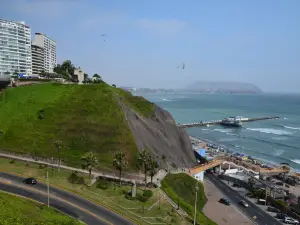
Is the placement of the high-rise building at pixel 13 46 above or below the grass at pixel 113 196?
above

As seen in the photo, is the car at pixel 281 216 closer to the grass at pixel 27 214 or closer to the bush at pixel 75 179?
the bush at pixel 75 179

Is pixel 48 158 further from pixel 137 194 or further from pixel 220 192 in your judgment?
pixel 220 192

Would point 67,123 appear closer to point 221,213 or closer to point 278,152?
point 221,213

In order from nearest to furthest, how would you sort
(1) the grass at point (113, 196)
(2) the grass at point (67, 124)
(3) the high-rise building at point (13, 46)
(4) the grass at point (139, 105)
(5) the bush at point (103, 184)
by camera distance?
(1) the grass at point (113, 196) → (5) the bush at point (103, 184) → (2) the grass at point (67, 124) → (4) the grass at point (139, 105) → (3) the high-rise building at point (13, 46)

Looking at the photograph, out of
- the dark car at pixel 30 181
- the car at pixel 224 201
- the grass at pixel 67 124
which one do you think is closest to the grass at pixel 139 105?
the grass at pixel 67 124

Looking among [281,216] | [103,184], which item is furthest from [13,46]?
[281,216]

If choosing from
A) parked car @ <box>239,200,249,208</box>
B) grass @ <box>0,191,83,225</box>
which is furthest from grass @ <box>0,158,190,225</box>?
parked car @ <box>239,200,249,208</box>
